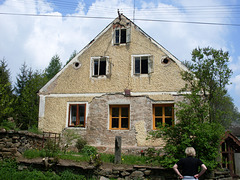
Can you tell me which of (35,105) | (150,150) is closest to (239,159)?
(150,150)

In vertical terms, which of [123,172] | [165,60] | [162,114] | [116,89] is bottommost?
[123,172]

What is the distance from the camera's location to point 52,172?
30.0 feet

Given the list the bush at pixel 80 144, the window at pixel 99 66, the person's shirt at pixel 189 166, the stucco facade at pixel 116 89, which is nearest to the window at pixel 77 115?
the stucco facade at pixel 116 89

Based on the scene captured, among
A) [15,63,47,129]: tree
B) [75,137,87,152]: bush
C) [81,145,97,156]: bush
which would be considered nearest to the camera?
[81,145,97,156]: bush

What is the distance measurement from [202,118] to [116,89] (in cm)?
514

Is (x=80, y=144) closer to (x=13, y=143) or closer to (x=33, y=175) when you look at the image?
(x=13, y=143)

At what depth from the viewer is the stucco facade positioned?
13.0 metres

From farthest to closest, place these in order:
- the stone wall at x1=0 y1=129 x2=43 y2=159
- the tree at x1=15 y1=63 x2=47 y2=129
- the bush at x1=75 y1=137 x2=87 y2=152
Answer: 1. the tree at x1=15 y1=63 x2=47 y2=129
2. the bush at x1=75 y1=137 x2=87 y2=152
3. the stone wall at x1=0 y1=129 x2=43 y2=159

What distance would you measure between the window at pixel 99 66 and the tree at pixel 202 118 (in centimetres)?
485

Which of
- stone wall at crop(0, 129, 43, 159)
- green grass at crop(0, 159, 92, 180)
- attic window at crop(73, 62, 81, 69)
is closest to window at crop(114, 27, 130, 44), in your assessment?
attic window at crop(73, 62, 81, 69)

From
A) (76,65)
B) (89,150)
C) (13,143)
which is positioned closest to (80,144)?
(89,150)

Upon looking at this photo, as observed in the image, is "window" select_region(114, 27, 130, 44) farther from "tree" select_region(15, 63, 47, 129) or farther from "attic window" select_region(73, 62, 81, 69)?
"tree" select_region(15, 63, 47, 129)

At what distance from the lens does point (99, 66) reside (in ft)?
46.5

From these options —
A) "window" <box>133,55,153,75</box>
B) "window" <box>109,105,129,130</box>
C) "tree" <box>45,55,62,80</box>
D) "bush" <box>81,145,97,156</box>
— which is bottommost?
"bush" <box>81,145,97,156</box>
